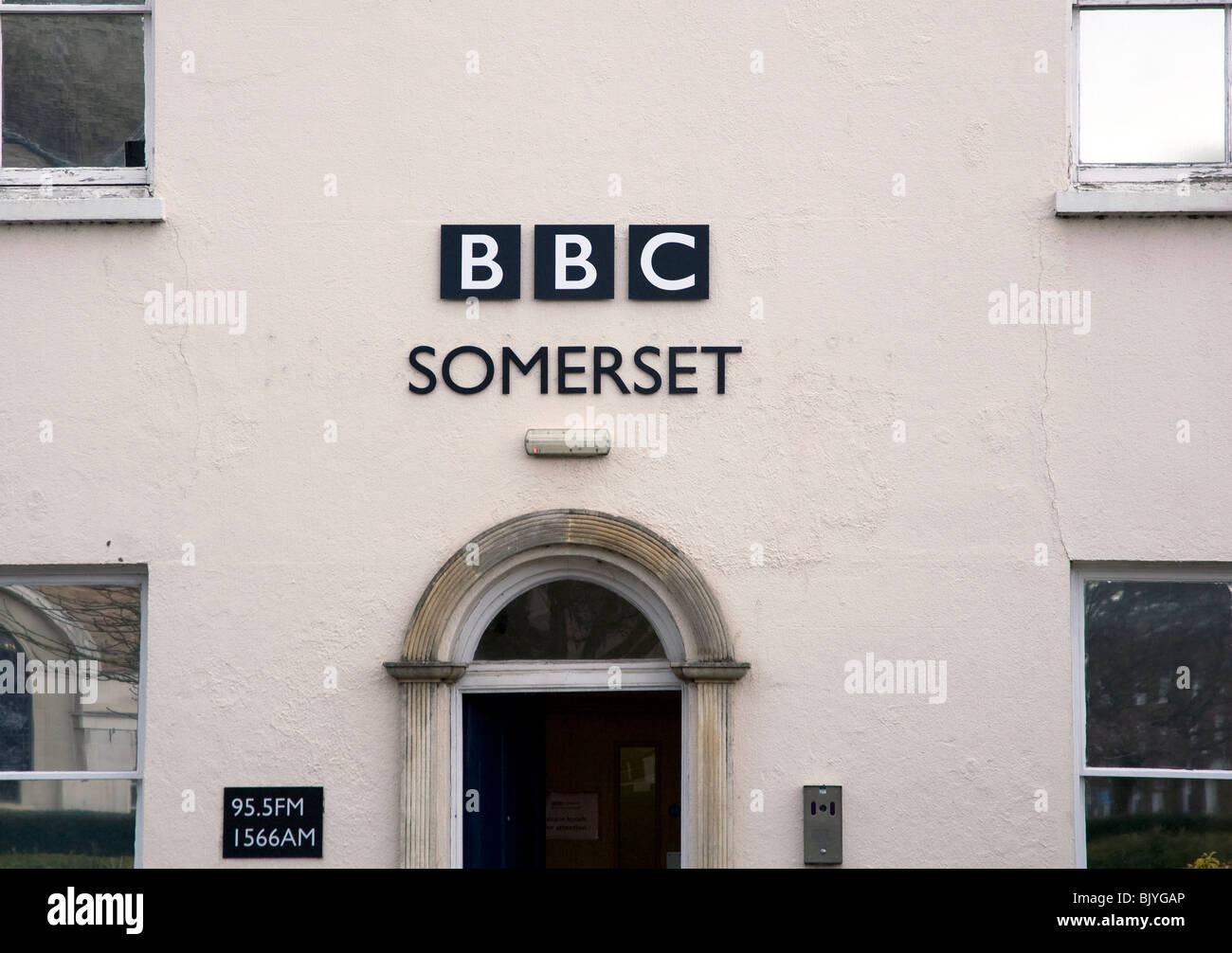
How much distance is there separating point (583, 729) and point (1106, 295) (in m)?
6.36

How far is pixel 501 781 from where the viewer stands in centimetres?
763

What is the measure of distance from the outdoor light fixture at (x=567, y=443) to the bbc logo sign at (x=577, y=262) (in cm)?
61

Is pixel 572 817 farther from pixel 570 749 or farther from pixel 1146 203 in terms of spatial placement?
pixel 1146 203

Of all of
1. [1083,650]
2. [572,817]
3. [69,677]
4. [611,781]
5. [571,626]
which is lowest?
[572,817]

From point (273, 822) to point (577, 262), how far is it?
2.76 meters

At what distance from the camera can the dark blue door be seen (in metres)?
7.00

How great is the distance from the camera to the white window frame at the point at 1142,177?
266 inches

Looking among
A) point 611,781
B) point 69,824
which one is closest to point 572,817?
point 611,781

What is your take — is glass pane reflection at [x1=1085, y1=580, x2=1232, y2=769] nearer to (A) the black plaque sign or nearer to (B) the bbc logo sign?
(B) the bbc logo sign

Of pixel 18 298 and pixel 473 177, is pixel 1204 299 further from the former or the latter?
pixel 18 298

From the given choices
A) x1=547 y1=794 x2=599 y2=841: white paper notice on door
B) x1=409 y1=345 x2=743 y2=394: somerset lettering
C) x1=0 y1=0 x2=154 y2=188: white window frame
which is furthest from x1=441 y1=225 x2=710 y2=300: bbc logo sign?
x1=547 y1=794 x2=599 y2=841: white paper notice on door

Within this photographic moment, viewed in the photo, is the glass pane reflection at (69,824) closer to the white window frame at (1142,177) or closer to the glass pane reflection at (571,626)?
the glass pane reflection at (571,626)

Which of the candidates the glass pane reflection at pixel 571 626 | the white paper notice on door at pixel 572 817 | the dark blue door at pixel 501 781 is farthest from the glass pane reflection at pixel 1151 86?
the white paper notice on door at pixel 572 817

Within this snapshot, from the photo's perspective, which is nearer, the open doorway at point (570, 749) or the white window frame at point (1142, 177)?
the white window frame at point (1142, 177)
